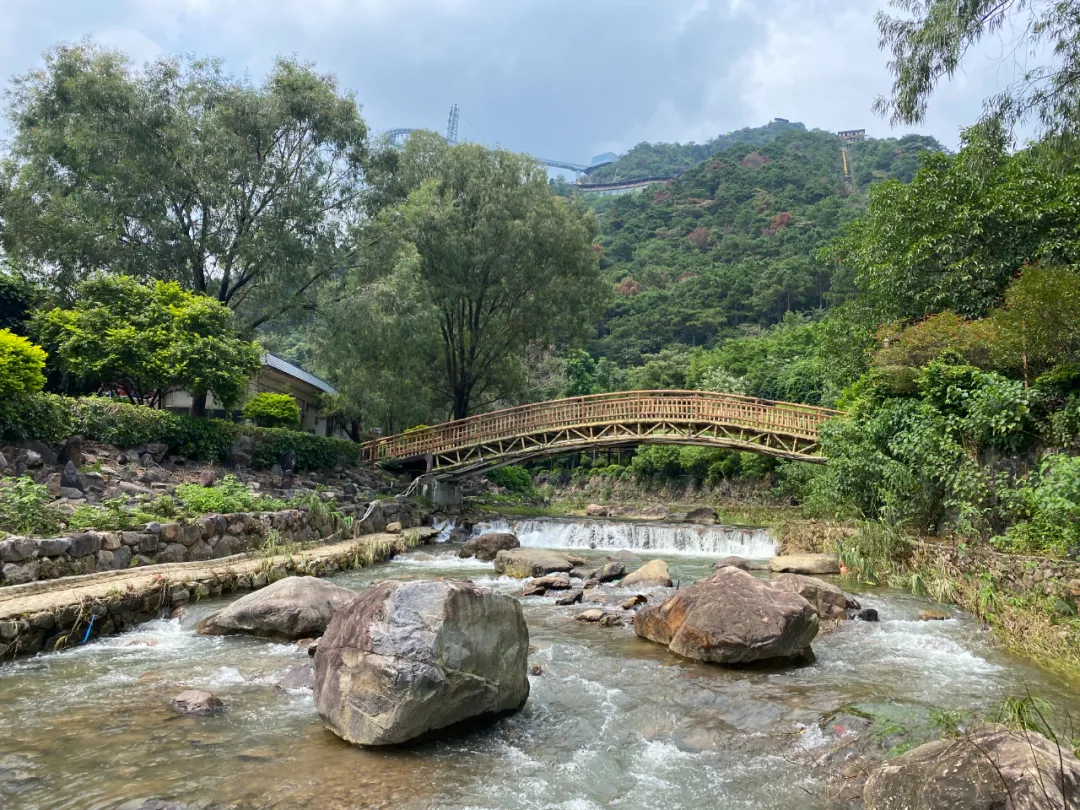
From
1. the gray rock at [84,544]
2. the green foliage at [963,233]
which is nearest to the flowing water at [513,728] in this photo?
the gray rock at [84,544]

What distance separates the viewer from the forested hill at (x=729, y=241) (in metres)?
55.9

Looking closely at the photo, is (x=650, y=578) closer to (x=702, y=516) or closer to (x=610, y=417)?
A: (x=610, y=417)

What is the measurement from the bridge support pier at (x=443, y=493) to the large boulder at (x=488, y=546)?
241 inches

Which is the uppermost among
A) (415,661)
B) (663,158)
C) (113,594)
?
(663,158)

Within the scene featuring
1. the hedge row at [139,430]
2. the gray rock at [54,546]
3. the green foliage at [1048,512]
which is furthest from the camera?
the hedge row at [139,430]

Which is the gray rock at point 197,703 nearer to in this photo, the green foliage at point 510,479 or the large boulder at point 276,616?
the large boulder at point 276,616

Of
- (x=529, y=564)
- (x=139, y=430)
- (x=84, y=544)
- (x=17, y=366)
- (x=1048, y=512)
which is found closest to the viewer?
(x=1048, y=512)

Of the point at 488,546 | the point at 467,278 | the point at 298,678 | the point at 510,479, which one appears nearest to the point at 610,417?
the point at 488,546

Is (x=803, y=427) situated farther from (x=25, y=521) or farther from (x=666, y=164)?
(x=666, y=164)

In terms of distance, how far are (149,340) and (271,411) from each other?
5404mm

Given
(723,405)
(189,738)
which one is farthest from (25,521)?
(723,405)

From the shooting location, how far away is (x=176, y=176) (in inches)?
738

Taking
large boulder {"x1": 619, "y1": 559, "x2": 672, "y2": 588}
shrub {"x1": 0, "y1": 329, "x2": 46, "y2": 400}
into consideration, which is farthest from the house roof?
large boulder {"x1": 619, "y1": 559, "x2": 672, "y2": 588}

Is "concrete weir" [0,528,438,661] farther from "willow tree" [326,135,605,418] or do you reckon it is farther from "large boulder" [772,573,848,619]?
"willow tree" [326,135,605,418]
